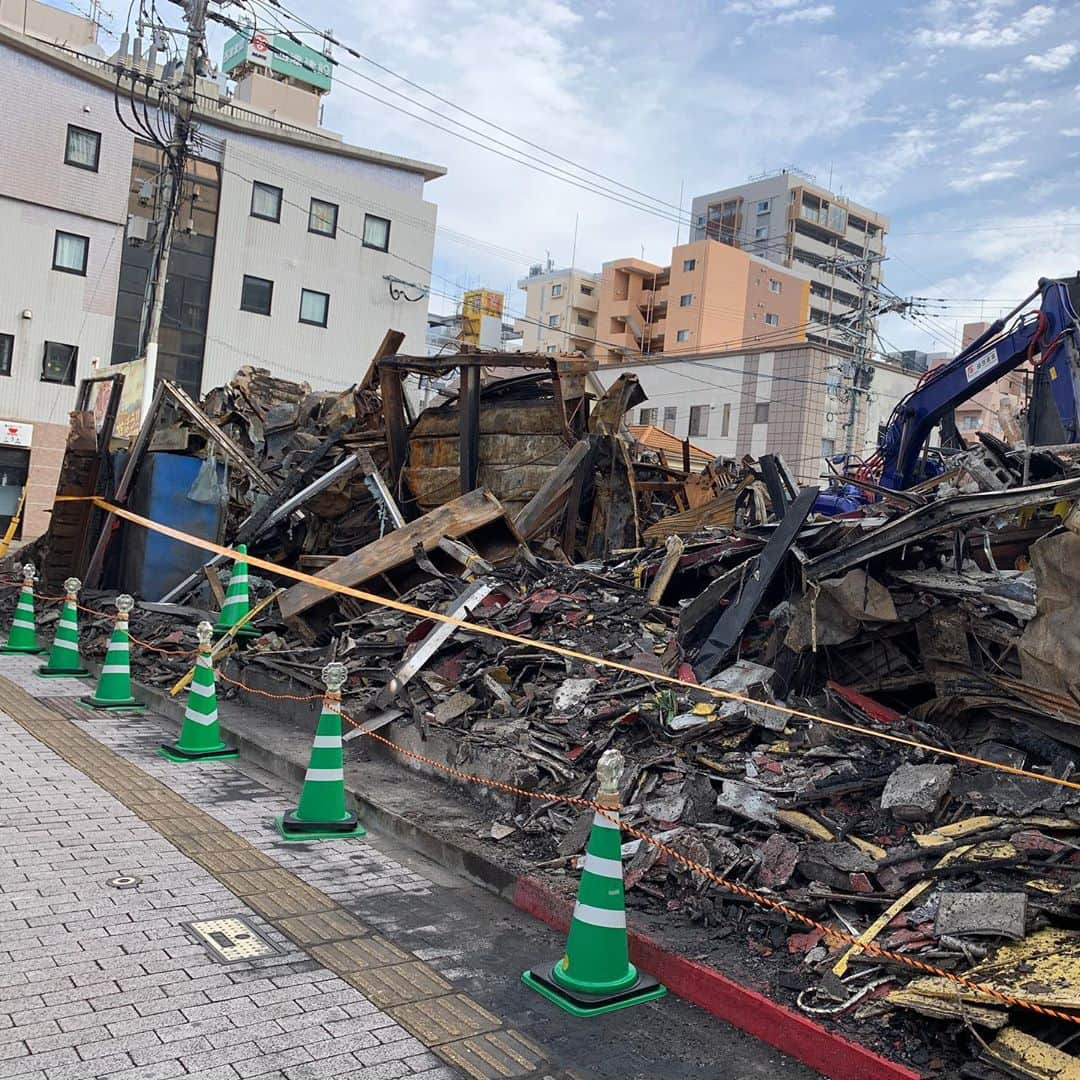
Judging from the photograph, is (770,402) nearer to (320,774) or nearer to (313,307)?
(313,307)

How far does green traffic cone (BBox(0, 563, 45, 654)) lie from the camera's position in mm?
11836

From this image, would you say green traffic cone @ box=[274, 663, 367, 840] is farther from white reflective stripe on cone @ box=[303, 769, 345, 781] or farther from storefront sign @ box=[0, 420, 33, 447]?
storefront sign @ box=[0, 420, 33, 447]

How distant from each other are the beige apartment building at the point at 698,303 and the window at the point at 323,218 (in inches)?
968

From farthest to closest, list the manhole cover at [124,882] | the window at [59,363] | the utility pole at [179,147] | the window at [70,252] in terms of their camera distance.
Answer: the window at [70,252], the window at [59,363], the utility pole at [179,147], the manhole cover at [124,882]

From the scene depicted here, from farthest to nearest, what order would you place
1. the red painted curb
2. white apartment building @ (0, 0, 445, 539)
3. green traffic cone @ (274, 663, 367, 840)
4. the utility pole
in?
white apartment building @ (0, 0, 445, 539)
the utility pole
green traffic cone @ (274, 663, 367, 840)
the red painted curb

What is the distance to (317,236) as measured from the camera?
110 ft

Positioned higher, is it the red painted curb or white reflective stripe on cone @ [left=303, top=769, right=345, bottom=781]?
white reflective stripe on cone @ [left=303, top=769, right=345, bottom=781]

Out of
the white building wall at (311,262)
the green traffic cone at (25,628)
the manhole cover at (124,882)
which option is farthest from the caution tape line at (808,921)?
the white building wall at (311,262)

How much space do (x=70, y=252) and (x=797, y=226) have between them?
56106mm

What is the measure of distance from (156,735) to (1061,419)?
981cm

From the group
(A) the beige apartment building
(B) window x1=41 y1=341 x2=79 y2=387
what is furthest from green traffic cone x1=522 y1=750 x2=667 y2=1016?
(A) the beige apartment building

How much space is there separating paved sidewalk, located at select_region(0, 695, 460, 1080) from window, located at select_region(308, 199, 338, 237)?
3151 centimetres

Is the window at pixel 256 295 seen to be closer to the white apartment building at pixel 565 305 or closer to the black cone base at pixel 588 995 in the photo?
the black cone base at pixel 588 995

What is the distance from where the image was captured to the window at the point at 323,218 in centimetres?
3350
